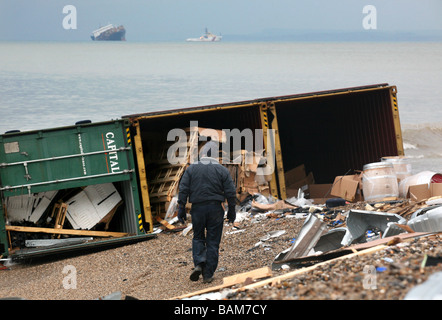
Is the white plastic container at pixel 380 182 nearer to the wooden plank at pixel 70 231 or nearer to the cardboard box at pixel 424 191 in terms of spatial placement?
the cardboard box at pixel 424 191

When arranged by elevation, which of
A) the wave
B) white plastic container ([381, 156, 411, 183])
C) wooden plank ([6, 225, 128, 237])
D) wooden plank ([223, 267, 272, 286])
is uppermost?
wooden plank ([223, 267, 272, 286])

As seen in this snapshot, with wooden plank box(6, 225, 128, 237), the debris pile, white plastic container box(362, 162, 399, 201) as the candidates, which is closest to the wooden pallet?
wooden plank box(6, 225, 128, 237)

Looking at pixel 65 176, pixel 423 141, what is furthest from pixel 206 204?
pixel 423 141

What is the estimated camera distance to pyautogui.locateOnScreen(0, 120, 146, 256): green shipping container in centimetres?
1248

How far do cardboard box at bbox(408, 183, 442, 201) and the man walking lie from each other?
5.60 m

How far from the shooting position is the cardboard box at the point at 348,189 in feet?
45.8

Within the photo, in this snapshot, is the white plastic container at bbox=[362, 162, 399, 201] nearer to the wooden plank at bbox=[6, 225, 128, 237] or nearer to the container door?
the container door

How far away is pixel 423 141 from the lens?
160 ft

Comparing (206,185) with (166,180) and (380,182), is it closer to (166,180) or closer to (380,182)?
(166,180)

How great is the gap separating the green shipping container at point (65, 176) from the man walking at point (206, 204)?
4.52 m

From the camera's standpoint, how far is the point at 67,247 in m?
12.4

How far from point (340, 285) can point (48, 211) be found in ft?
29.3
